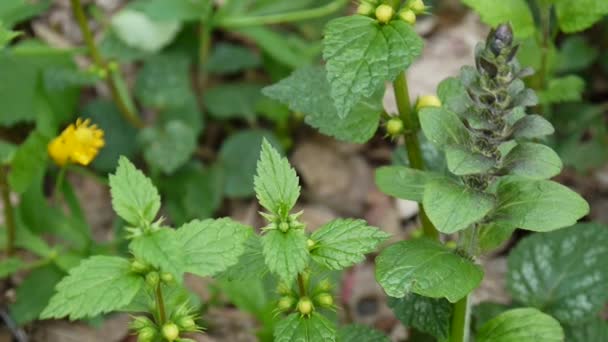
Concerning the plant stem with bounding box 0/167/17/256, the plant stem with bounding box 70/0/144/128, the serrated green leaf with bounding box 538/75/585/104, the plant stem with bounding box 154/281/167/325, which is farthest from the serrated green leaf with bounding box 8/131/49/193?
the serrated green leaf with bounding box 538/75/585/104

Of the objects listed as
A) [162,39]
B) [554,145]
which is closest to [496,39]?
[554,145]

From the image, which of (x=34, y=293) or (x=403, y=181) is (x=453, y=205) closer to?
(x=403, y=181)

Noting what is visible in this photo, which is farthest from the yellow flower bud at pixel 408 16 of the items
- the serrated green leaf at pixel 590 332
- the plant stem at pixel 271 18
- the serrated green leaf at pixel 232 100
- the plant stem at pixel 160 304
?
the serrated green leaf at pixel 232 100

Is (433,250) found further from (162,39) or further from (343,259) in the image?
(162,39)

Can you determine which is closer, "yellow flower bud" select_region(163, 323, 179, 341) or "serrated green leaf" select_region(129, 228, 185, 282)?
"serrated green leaf" select_region(129, 228, 185, 282)

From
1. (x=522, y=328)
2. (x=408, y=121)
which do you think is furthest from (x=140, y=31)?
(x=522, y=328)

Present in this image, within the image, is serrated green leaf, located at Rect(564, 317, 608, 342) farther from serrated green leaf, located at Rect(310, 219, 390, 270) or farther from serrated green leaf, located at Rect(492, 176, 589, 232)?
serrated green leaf, located at Rect(310, 219, 390, 270)

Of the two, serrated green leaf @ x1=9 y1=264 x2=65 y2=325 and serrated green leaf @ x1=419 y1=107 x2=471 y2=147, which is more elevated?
serrated green leaf @ x1=419 y1=107 x2=471 y2=147

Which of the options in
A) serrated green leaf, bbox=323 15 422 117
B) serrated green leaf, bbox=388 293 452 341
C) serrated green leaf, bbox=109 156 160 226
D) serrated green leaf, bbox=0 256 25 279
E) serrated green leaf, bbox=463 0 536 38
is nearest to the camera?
serrated green leaf, bbox=109 156 160 226

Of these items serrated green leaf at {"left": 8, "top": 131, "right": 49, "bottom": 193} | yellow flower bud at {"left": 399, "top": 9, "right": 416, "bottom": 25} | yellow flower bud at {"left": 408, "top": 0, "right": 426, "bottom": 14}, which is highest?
yellow flower bud at {"left": 408, "top": 0, "right": 426, "bottom": 14}

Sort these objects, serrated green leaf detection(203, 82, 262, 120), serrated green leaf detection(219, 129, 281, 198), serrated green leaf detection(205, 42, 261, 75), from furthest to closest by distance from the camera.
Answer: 1. serrated green leaf detection(205, 42, 261, 75)
2. serrated green leaf detection(203, 82, 262, 120)
3. serrated green leaf detection(219, 129, 281, 198)
